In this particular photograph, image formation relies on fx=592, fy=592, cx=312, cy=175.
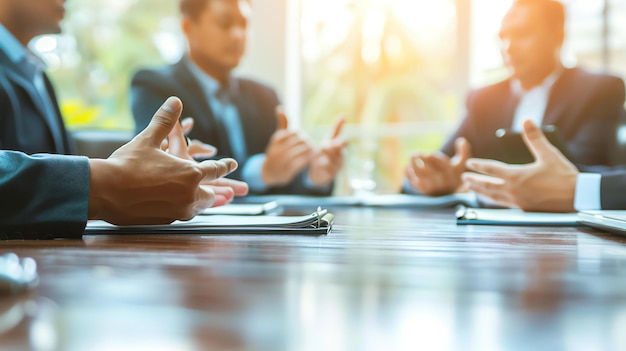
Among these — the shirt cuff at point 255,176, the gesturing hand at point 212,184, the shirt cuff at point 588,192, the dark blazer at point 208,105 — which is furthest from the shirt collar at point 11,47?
the shirt cuff at point 588,192

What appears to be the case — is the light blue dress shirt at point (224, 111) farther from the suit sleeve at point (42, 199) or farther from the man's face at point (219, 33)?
the suit sleeve at point (42, 199)

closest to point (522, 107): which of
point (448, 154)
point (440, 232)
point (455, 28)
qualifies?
point (448, 154)

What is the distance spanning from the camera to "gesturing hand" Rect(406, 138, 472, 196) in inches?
72.5

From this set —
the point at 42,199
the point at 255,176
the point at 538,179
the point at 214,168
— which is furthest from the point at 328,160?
the point at 42,199

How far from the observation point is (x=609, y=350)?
28cm

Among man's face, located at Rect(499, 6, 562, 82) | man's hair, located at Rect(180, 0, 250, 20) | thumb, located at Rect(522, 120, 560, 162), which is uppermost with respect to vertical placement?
man's hair, located at Rect(180, 0, 250, 20)

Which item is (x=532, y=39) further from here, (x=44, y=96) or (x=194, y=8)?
(x=44, y=96)

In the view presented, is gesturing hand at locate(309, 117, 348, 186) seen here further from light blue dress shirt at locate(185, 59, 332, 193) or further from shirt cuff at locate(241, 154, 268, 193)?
light blue dress shirt at locate(185, 59, 332, 193)

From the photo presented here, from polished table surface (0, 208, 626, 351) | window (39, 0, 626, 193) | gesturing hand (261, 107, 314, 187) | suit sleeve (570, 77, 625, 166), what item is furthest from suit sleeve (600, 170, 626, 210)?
window (39, 0, 626, 193)

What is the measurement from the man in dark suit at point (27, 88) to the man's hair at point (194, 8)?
865mm

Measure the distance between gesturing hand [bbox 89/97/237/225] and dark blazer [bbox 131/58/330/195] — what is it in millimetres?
1459

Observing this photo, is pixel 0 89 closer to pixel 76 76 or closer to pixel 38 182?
pixel 38 182

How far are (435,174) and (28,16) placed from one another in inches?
54.5

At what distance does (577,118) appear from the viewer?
221cm
